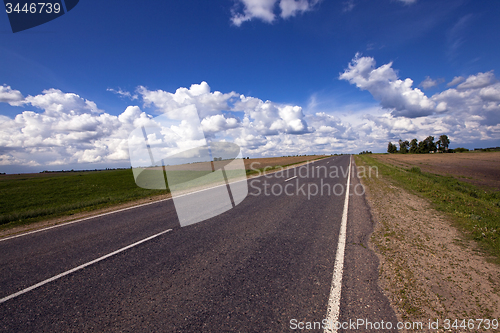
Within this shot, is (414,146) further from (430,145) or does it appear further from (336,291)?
(336,291)

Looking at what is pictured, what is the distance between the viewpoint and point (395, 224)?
20.4 ft

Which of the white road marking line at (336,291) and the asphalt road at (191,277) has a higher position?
the asphalt road at (191,277)

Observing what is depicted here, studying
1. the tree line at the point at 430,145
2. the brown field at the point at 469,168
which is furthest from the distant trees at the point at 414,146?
the brown field at the point at 469,168

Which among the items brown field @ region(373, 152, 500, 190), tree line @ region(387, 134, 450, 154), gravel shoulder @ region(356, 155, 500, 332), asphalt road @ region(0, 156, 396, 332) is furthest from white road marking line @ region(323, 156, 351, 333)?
tree line @ region(387, 134, 450, 154)

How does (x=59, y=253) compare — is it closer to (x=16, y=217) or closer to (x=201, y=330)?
(x=201, y=330)

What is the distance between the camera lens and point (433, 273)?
146 inches

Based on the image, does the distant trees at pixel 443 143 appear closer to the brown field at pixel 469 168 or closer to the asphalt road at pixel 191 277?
the brown field at pixel 469 168

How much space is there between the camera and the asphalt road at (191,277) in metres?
2.88

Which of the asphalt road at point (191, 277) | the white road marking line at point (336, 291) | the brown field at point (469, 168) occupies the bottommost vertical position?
the brown field at point (469, 168)

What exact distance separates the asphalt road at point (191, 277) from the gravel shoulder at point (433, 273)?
34 centimetres

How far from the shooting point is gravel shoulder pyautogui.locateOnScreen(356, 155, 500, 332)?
113 inches

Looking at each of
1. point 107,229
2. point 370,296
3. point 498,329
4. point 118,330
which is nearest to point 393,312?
point 370,296

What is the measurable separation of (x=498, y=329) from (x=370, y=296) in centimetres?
144

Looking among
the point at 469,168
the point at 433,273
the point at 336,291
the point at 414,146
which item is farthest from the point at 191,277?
the point at 414,146
